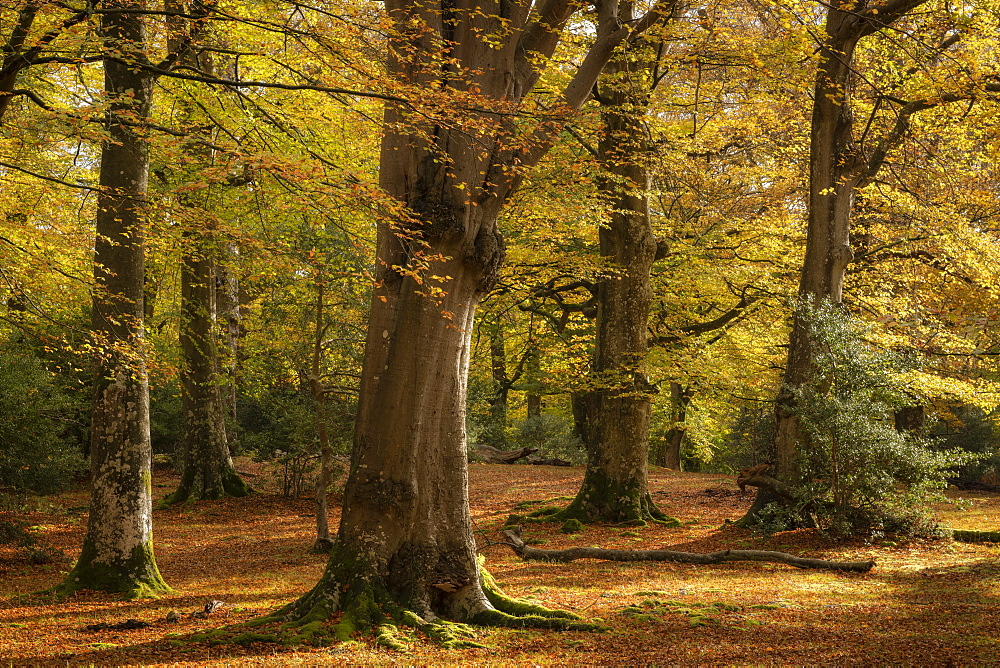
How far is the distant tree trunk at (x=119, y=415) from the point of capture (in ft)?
25.8

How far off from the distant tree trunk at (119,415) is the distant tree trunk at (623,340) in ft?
24.1

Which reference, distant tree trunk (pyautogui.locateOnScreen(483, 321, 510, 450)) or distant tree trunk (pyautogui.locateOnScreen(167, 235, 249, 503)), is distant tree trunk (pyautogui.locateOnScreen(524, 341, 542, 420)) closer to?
distant tree trunk (pyautogui.locateOnScreen(483, 321, 510, 450))

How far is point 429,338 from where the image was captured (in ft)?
21.9

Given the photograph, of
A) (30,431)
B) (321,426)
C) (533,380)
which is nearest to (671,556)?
(321,426)

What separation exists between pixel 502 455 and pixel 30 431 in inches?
622

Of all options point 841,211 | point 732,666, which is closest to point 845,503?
point 841,211

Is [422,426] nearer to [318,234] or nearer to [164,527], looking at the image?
[318,234]

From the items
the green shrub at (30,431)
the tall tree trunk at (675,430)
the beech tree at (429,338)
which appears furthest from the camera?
the tall tree trunk at (675,430)

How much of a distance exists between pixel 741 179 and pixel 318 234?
1265 cm

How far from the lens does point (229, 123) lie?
11.1 meters

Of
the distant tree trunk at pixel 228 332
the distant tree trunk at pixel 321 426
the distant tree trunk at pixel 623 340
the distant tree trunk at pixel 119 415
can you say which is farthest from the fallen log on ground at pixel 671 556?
the distant tree trunk at pixel 228 332

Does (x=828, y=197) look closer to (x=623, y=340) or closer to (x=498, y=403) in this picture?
(x=623, y=340)

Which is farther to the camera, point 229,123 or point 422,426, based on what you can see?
point 229,123

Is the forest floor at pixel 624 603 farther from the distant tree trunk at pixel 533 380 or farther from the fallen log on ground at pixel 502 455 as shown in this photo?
the fallen log on ground at pixel 502 455
